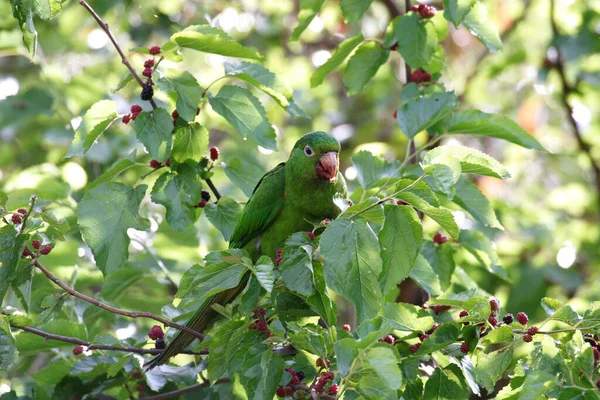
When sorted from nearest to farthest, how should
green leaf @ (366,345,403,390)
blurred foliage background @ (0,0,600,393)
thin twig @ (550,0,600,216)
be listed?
green leaf @ (366,345,403,390), blurred foliage background @ (0,0,600,393), thin twig @ (550,0,600,216)

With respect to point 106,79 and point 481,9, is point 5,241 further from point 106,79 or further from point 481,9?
point 106,79

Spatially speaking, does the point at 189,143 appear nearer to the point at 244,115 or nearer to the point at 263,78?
the point at 244,115

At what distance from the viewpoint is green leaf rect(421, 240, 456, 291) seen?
8.91 ft

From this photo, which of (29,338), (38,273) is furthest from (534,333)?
(38,273)

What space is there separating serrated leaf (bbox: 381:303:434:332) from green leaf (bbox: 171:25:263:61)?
1.01 metres

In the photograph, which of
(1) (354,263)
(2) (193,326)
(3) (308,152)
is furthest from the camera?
(3) (308,152)

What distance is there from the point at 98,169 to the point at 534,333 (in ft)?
10.3

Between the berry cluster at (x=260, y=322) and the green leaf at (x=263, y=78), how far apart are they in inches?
30.7

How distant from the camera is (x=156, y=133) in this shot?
94.0 inches

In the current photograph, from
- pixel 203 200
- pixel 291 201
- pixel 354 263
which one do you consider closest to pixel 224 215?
pixel 203 200

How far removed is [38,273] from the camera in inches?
123

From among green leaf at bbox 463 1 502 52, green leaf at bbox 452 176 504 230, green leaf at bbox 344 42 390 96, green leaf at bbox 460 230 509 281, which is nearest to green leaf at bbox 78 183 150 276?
green leaf at bbox 344 42 390 96

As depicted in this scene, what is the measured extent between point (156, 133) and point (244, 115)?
319 millimetres

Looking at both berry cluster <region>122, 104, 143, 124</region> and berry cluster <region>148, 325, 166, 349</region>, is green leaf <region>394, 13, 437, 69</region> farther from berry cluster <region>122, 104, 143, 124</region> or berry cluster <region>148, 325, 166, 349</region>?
berry cluster <region>148, 325, 166, 349</region>
